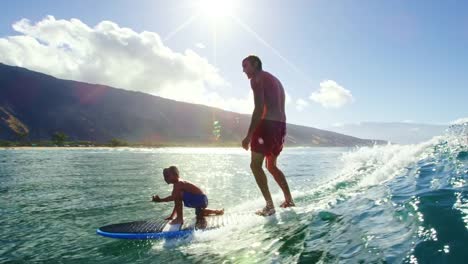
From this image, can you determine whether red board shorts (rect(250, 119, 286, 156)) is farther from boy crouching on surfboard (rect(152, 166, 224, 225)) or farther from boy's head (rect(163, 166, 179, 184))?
boy's head (rect(163, 166, 179, 184))

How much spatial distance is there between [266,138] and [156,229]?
10.1 feet

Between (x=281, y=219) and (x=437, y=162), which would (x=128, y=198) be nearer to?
(x=281, y=219)

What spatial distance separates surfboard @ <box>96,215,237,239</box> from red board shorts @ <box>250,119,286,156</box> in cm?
164

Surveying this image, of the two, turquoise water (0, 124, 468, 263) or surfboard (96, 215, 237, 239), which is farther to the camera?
surfboard (96, 215, 237, 239)

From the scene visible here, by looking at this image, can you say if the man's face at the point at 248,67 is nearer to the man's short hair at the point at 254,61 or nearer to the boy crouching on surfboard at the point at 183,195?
the man's short hair at the point at 254,61

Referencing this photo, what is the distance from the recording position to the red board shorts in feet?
26.4

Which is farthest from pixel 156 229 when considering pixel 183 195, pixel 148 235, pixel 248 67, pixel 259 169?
pixel 248 67

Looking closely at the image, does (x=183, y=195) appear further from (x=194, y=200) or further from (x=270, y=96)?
(x=270, y=96)

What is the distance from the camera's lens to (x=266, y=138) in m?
8.08

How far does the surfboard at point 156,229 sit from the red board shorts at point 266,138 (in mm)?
1637

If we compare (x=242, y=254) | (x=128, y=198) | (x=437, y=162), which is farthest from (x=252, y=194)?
(x=242, y=254)

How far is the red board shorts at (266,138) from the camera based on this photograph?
8039mm

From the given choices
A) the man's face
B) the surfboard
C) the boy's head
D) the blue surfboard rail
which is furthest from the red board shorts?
the blue surfboard rail

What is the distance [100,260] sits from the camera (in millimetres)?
5594
